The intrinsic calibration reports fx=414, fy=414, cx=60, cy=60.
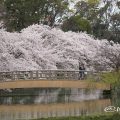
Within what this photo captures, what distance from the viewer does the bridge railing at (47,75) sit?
105 ft

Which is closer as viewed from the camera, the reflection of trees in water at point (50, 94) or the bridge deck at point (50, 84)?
the bridge deck at point (50, 84)

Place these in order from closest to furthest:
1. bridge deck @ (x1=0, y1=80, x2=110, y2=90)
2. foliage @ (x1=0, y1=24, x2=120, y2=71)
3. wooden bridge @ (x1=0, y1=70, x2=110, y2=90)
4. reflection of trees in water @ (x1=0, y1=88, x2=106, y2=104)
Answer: wooden bridge @ (x1=0, y1=70, x2=110, y2=90), bridge deck @ (x1=0, y1=80, x2=110, y2=90), foliage @ (x1=0, y1=24, x2=120, y2=71), reflection of trees in water @ (x1=0, y1=88, x2=106, y2=104)

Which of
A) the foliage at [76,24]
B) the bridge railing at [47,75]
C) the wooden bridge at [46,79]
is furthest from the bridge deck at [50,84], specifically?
the foliage at [76,24]

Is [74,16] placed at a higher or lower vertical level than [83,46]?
higher

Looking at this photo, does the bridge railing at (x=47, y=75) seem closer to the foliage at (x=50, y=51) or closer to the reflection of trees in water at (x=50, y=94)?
the foliage at (x=50, y=51)

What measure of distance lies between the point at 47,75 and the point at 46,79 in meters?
A: 0.44

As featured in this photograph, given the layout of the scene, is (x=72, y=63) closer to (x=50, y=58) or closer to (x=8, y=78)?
(x=50, y=58)

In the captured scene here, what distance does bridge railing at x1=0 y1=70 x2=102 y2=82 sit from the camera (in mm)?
32062

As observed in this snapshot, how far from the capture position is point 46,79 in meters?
32.8

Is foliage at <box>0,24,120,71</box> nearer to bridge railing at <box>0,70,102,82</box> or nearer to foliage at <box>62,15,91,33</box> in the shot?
bridge railing at <box>0,70,102,82</box>

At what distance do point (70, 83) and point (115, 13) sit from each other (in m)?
23.0

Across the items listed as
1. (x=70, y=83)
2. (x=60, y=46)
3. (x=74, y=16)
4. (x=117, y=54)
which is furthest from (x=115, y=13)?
(x=70, y=83)

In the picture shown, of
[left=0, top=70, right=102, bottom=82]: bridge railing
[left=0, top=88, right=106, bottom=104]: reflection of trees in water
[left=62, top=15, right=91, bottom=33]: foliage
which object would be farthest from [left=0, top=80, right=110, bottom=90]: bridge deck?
[left=62, top=15, right=91, bottom=33]: foliage

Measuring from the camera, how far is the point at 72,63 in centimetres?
3747
